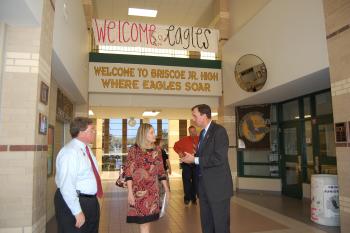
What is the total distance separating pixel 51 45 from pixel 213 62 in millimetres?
6244

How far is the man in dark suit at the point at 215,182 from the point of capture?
3250 millimetres

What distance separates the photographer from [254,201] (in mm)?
7414

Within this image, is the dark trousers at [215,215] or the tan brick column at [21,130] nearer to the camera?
the tan brick column at [21,130]

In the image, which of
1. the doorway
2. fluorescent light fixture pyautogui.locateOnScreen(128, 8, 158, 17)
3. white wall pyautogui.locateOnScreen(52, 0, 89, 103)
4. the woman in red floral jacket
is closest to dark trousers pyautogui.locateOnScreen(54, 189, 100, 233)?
the woman in red floral jacket

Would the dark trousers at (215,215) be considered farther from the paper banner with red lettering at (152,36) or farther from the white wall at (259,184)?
the paper banner with red lettering at (152,36)

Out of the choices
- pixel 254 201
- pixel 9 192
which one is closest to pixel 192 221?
pixel 254 201

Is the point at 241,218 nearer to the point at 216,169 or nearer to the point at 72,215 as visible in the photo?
the point at 216,169

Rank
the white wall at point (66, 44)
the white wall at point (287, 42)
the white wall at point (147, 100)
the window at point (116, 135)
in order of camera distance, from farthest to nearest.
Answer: the window at point (116, 135) < the white wall at point (147, 100) < the white wall at point (287, 42) < the white wall at point (66, 44)

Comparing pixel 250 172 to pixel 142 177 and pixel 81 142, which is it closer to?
pixel 142 177

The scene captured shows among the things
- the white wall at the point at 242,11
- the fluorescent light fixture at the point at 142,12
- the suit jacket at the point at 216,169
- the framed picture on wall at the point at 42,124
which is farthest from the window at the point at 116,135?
the suit jacket at the point at 216,169

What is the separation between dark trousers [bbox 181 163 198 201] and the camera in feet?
22.2

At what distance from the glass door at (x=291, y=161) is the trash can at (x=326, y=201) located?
2.47m

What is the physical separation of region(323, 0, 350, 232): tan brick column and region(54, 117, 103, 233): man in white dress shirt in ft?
11.6

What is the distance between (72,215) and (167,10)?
9318 millimetres
